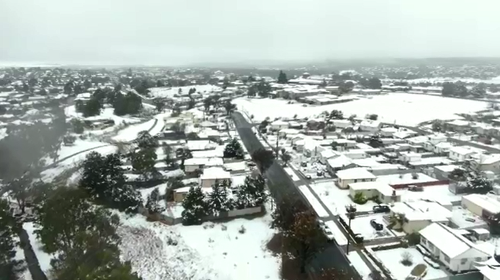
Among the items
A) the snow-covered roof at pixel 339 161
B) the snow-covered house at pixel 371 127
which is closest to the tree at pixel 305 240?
the snow-covered roof at pixel 339 161

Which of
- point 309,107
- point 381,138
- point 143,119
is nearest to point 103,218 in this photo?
point 381,138

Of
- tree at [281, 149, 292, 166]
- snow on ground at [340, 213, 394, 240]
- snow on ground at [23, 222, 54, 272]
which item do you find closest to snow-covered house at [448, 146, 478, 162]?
tree at [281, 149, 292, 166]

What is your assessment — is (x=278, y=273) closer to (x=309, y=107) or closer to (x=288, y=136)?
(x=288, y=136)

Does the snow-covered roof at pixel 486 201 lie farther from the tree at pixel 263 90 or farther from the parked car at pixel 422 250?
the tree at pixel 263 90

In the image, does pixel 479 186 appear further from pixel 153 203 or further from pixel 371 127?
pixel 153 203

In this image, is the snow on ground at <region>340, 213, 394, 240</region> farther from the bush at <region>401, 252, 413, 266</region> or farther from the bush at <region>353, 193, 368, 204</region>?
the bush at <region>401, 252, 413, 266</region>

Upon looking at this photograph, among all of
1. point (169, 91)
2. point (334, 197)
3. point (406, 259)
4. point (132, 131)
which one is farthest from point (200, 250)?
point (169, 91)
